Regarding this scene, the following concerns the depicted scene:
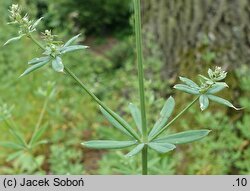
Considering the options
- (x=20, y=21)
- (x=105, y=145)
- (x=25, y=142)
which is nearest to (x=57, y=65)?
(x=20, y=21)

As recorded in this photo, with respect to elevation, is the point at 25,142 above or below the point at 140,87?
above

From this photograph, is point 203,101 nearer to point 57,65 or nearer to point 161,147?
point 161,147

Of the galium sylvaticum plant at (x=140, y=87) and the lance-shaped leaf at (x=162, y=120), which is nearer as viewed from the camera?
the galium sylvaticum plant at (x=140, y=87)

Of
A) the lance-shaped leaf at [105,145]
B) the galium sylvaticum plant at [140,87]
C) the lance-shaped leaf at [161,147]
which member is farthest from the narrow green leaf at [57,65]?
the lance-shaped leaf at [161,147]

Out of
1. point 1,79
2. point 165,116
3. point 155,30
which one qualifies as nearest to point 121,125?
point 165,116

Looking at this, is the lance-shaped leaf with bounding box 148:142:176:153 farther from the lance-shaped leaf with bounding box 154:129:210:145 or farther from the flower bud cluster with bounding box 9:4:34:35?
the flower bud cluster with bounding box 9:4:34:35

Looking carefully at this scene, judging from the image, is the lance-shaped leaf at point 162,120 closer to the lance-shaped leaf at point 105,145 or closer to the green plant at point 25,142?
the lance-shaped leaf at point 105,145

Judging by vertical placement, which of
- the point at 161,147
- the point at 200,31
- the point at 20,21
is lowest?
the point at 161,147

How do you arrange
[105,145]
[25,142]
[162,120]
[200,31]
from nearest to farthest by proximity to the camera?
[105,145]
[162,120]
[25,142]
[200,31]
